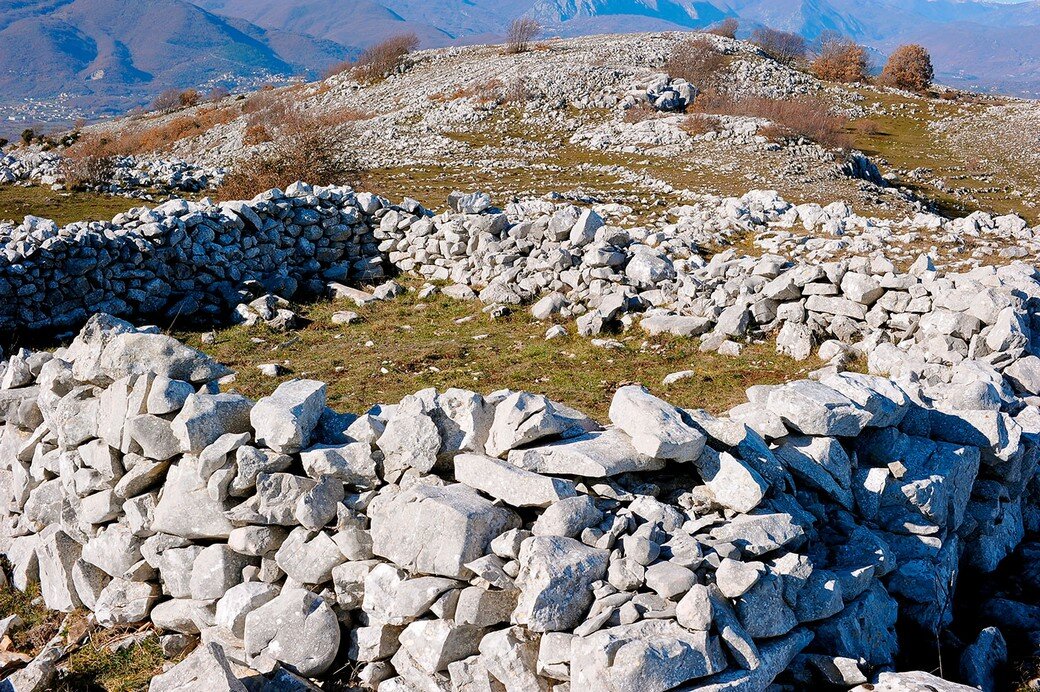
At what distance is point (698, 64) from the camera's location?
2068 inches

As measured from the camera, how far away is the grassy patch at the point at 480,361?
9.56 metres

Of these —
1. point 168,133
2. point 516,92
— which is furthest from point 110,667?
point 168,133

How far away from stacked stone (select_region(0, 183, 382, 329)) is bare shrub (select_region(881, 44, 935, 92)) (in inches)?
2334

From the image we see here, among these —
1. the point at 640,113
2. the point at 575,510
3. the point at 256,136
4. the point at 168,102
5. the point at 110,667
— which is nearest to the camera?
the point at 575,510

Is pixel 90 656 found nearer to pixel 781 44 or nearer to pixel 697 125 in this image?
pixel 697 125

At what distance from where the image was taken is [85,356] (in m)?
7.07

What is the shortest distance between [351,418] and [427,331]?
6.42 metres

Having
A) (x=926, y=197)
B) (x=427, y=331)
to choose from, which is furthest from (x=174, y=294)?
(x=926, y=197)

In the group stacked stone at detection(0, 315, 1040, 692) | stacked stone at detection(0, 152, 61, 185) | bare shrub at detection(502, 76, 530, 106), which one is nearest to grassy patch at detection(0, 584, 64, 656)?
stacked stone at detection(0, 315, 1040, 692)

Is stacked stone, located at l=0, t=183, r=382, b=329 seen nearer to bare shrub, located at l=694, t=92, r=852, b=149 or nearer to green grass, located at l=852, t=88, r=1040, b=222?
bare shrub, located at l=694, t=92, r=852, b=149

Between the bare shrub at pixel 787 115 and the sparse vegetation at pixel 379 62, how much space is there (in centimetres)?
2758

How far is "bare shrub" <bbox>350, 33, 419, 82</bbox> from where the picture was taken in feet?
196

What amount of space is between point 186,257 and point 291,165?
915 centimetres

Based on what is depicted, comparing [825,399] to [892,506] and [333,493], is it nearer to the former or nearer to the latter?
[892,506]
